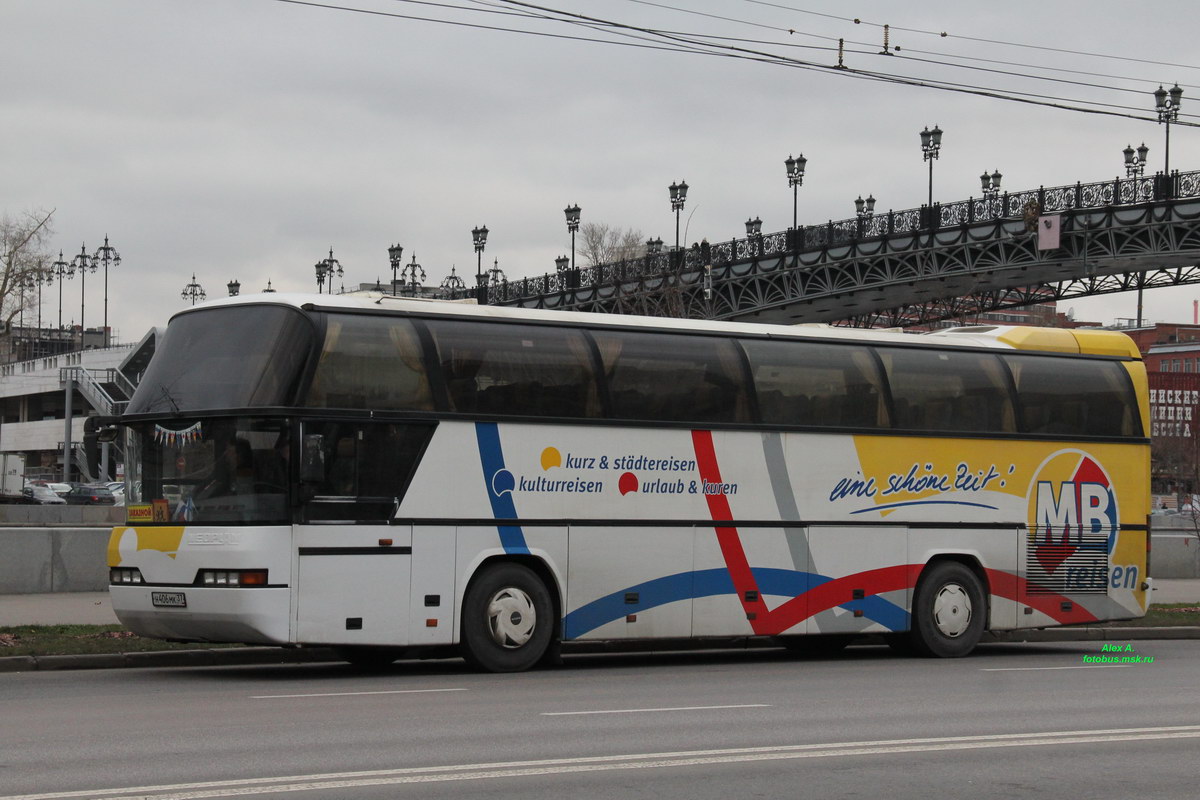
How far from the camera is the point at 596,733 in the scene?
423 inches

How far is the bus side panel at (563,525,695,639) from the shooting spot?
16.0 metres

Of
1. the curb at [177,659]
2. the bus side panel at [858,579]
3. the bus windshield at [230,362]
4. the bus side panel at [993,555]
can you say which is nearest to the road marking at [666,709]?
the bus windshield at [230,362]

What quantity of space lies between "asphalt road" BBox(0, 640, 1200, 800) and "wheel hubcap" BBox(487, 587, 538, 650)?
0.43 meters

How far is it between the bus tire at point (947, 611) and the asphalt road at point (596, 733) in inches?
77.1

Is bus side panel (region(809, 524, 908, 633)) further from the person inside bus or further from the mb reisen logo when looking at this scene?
the person inside bus

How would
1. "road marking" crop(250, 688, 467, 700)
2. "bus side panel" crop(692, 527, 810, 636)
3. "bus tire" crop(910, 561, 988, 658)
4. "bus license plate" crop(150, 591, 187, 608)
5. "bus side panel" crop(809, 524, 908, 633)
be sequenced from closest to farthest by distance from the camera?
1. "road marking" crop(250, 688, 467, 700)
2. "bus license plate" crop(150, 591, 187, 608)
3. "bus side panel" crop(692, 527, 810, 636)
4. "bus side panel" crop(809, 524, 908, 633)
5. "bus tire" crop(910, 561, 988, 658)

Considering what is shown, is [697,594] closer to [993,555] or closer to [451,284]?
[993,555]

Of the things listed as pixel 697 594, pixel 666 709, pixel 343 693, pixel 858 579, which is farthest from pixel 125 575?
pixel 858 579

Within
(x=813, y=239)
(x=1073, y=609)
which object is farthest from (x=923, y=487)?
(x=813, y=239)

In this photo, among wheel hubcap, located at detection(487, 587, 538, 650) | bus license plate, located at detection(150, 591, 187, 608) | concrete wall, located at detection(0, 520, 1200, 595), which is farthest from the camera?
concrete wall, located at detection(0, 520, 1200, 595)

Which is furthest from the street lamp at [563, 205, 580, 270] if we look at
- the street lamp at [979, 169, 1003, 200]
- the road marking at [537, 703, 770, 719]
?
the road marking at [537, 703, 770, 719]

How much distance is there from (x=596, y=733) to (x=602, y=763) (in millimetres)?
1483

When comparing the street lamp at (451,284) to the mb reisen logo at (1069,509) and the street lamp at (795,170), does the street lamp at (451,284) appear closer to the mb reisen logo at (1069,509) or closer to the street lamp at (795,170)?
the street lamp at (795,170)

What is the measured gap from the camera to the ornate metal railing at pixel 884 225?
57.4 meters
